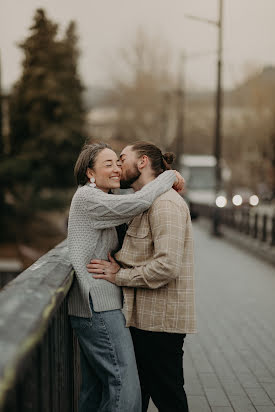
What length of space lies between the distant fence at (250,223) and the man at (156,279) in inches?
462

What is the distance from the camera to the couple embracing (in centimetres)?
320

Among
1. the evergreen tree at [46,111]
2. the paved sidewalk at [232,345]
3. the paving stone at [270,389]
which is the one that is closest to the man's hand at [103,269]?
the paved sidewalk at [232,345]

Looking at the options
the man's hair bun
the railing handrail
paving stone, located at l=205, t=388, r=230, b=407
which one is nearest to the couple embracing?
the man's hair bun

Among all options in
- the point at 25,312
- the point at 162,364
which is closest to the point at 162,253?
the point at 162,364

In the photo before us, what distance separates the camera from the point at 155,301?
3.36 m

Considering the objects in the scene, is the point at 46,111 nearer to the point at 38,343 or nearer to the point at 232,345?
the point at 232,345

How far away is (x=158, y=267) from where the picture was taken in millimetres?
3197

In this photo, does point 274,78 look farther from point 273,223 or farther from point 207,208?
point 273,223

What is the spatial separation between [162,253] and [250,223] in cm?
1574

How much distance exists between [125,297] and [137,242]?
0.30 metres

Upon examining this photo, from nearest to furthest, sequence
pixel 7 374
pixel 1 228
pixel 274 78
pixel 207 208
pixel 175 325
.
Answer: pixel 7 374, pixel 175 325, pixel 207 208, pixel 1 228, pixel 274 78

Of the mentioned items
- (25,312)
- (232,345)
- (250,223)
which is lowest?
(250,223)

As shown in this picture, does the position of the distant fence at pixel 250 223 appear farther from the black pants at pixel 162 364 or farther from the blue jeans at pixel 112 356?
the blue jeans at pixel 112 356

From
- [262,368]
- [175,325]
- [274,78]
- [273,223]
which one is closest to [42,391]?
[175,325]
